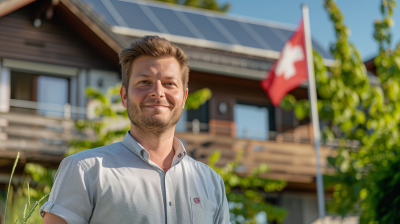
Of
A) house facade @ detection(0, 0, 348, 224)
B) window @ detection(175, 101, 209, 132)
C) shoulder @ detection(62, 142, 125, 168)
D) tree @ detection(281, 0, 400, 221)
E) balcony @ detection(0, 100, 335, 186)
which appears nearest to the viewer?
shoulder @ detection(62, 142, 125, 168)

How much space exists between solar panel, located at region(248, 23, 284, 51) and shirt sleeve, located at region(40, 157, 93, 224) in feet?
54.4

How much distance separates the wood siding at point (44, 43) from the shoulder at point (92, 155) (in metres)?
11.6

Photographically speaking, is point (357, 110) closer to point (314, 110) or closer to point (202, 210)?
point (314, 110)

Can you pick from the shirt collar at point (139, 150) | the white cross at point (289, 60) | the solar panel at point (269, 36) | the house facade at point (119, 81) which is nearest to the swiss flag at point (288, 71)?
the white cross at point (289, 60)

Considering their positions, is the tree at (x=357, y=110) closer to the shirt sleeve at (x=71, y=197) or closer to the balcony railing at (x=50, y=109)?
the balcony railing at (x=50, y=109)

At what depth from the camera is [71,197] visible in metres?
1.97

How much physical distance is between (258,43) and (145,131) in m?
16.8

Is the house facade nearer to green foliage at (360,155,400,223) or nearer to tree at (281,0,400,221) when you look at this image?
tree at (281,0,400,221)

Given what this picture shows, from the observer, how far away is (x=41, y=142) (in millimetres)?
12328

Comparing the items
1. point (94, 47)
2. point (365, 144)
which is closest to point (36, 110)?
point (94, 47)

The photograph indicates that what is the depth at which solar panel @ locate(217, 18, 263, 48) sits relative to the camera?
18.3m

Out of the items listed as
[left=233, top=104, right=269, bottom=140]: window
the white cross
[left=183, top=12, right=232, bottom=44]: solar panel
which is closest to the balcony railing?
[left=233, top=104, right=269, bottom=140]: window

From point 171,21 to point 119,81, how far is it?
487cm

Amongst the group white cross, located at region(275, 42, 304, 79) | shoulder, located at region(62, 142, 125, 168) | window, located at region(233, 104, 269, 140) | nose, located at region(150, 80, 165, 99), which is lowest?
shoulder, located at region(62, 142, 125, 168)
